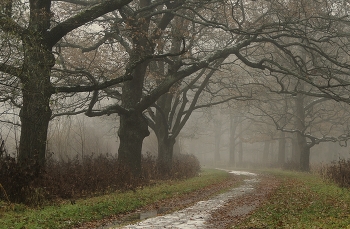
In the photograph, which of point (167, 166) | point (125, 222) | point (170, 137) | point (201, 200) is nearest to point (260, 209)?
point (201, 200)

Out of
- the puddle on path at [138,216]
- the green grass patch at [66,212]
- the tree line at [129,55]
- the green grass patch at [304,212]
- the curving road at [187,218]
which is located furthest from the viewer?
the tree line at [129,55]

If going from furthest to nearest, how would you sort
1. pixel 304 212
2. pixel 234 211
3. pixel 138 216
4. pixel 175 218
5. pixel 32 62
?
1. pixel 234 211
2. pixel 138 216
3. pixel 32 62
4. pixel 304 212
5. pixel 175 218

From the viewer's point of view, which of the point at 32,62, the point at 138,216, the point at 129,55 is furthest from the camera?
the point at 129,55

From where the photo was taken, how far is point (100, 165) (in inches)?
628

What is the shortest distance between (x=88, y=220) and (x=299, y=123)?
2794 cm

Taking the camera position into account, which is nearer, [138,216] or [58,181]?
[138,216]

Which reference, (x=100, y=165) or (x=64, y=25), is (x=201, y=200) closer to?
(x=100, y=165)

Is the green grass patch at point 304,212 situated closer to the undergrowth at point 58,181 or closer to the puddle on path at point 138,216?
the puddle on path at point 138,216

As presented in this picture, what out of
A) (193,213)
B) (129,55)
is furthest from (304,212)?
(129,55)

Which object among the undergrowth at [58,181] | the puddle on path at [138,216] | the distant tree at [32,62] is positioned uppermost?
the distant tree at [32,62]

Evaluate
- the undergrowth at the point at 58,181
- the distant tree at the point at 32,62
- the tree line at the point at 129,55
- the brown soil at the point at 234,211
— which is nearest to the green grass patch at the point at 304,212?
the brown soil at the point at 234,211

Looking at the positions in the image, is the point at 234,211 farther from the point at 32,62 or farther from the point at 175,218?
the point at 32,62

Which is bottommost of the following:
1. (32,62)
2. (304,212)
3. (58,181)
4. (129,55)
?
(304,212)

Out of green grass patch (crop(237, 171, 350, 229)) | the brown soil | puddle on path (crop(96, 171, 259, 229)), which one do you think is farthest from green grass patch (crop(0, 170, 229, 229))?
green grass patch (crop(237, 171, 350, 229))
